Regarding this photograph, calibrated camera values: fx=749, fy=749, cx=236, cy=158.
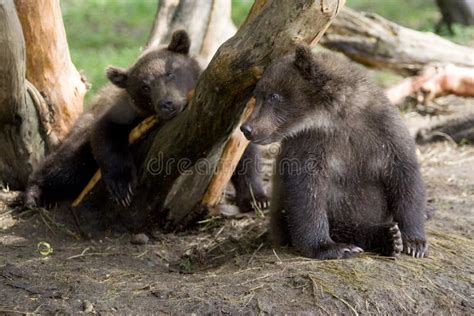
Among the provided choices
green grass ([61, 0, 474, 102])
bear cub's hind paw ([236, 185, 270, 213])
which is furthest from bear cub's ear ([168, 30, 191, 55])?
green grass ([61, 0, 474, 102])

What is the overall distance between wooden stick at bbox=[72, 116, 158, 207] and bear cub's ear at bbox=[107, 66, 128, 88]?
547 millimetres

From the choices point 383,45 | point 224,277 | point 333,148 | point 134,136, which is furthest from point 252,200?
point 383,45

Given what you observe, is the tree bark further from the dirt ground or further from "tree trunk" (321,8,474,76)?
"tree trunk" (321,8,474,76)

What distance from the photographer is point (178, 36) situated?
7.12 meters

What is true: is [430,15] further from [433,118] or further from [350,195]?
Answer: [350,195]

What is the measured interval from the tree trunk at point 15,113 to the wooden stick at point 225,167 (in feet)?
5.91

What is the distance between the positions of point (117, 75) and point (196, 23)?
1235mm

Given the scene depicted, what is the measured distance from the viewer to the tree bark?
6906mm

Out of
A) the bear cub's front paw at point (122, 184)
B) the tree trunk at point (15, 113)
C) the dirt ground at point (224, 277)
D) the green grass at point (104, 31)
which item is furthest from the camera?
the green grass at point (104, 31)

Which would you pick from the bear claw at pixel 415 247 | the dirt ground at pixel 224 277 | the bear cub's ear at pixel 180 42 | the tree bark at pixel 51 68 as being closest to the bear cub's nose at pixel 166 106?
the bear cub's ear at pixel 180 42

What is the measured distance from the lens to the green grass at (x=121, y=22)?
1351 centimetres

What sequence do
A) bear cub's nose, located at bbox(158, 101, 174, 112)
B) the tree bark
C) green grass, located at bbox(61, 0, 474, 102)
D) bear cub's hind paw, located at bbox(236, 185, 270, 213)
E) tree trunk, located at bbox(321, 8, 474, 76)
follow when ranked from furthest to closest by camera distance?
1. green grass, located at bbox(61, 0, 474, 102)
2. tree trunk, located at bbox(321, 8, 474, 76)
3. bear cub's hind paw, located at bbox(236, 185, 270, 213)
4. the tree bark
5. bear cub's nose, located at bbox(158, 101, 174, 112)

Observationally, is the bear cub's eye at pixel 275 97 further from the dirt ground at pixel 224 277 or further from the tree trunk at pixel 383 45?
the tree trunk at pixel 383 45

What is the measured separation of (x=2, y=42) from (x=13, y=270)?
1.73 metres
